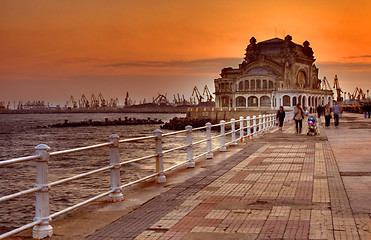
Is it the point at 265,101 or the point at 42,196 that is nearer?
the point at 42,196

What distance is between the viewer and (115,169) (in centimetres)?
928

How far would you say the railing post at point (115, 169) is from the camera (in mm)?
9219

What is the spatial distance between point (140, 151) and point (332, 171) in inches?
1316

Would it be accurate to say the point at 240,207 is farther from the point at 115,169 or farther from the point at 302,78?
the point at 302,78

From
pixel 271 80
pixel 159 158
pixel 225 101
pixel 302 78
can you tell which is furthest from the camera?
pixel 302 78

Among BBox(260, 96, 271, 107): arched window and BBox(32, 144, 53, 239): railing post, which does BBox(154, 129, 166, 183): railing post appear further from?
BBox(260, 96, 271, 107): arched window

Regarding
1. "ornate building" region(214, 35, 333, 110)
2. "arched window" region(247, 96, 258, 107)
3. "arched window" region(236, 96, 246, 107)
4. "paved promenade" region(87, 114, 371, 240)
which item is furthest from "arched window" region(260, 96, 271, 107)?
"paved promenade" region(87, 114, 371, 240)

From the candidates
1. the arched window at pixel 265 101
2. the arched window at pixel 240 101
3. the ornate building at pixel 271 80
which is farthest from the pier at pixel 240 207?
the arched window at pixel 240 101

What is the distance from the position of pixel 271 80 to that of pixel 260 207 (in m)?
128

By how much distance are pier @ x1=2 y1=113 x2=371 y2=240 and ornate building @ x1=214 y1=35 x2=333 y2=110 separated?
110 m

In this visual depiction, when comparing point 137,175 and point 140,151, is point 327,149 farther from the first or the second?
point 140,151

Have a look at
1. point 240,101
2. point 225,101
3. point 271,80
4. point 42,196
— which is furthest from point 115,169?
point 225,101

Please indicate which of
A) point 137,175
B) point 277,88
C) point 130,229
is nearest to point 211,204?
point 130,229

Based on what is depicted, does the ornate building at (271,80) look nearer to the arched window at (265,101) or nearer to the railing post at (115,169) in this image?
the arched window at (265,101)
